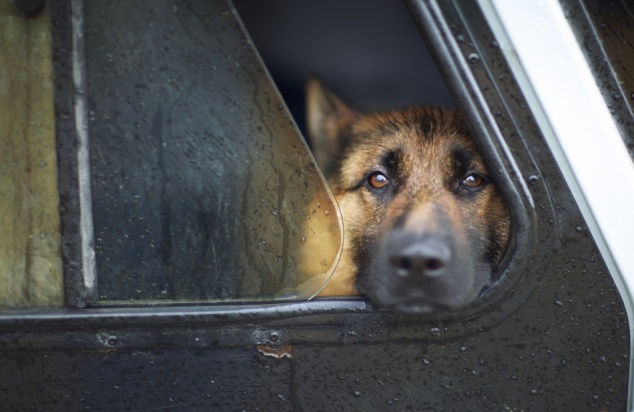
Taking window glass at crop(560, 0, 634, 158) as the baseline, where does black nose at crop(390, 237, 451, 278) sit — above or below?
below

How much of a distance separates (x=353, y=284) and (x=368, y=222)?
1.04 ft

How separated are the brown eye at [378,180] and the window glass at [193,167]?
1.06 meters

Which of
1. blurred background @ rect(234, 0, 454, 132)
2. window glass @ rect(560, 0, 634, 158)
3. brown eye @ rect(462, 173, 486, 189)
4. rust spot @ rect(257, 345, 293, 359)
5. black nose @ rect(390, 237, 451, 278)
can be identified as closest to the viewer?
window glass @ rect(560, 0, 634, 158)

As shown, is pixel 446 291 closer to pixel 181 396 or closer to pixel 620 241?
pixel 620 241

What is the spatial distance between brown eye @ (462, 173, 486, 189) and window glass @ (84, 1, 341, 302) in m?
0.98

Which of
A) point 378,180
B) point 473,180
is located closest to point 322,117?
point 378,180

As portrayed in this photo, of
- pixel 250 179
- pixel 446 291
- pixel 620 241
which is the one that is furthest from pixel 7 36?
pixel 620 241

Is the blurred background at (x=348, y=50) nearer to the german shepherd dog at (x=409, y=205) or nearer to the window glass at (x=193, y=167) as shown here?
the german shepherd dog at (x=409, y=205)

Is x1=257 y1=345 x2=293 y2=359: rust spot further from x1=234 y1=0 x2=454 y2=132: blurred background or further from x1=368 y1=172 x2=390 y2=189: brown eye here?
x1=234 y1=0 x2=454 y2=132: blurred background

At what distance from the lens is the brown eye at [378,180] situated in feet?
8.14

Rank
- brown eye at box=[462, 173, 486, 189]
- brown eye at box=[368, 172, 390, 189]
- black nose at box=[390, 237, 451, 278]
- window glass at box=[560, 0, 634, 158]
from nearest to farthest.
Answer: window glass at box=[560, 0, 634, 158] < black nose at box=[390, 237, 451, 278] < brown eye at box=[462, 173, 486, 189] < brown eye at box=[368, 172, 390, 189]

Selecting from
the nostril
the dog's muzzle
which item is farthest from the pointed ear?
the nostril

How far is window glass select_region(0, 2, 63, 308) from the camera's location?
132 centimetres

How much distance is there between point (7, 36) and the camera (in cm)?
133
